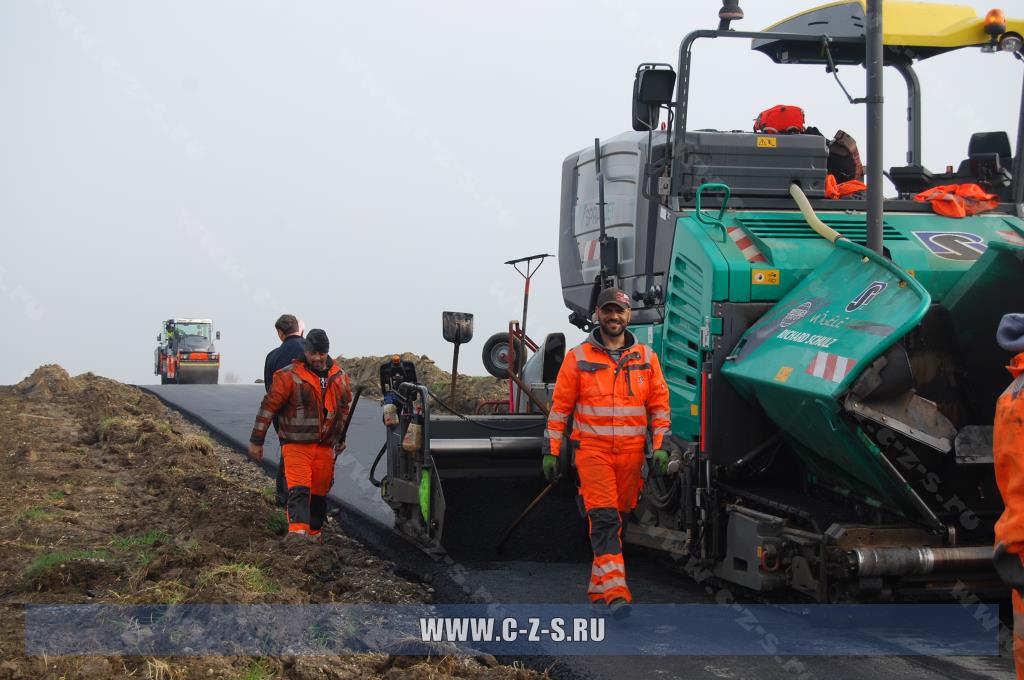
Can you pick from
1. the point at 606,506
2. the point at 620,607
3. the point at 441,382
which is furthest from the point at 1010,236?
the point at 441,382

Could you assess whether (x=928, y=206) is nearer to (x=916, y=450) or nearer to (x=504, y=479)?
(x=916, y=450)

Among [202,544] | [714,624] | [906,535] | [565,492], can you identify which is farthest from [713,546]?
[202,544]

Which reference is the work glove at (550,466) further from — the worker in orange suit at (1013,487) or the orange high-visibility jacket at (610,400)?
the worker in orange suit at (1013,487)

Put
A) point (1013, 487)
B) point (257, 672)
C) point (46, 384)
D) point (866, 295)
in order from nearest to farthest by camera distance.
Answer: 1. point (1013, 487)
2. point (257, 672)
3. point (866, 295)
4. point (46, 384)

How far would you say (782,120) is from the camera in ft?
25.7

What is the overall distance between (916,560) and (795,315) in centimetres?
135

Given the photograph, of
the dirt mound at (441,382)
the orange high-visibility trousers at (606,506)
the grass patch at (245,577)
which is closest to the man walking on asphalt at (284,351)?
the grass patch at (245,577)

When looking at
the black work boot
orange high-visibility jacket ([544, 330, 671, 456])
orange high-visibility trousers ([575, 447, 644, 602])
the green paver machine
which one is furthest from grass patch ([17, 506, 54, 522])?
the black work boot

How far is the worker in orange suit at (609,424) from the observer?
20.2 feet

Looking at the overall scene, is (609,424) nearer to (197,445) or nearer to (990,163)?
(990,163)

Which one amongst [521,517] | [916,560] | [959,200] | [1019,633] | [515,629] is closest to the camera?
[1019,633]

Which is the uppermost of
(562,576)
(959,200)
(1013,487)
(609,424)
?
(959,200)

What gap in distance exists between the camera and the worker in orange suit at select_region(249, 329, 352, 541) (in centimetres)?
804

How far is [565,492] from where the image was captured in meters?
Result: 8.14
